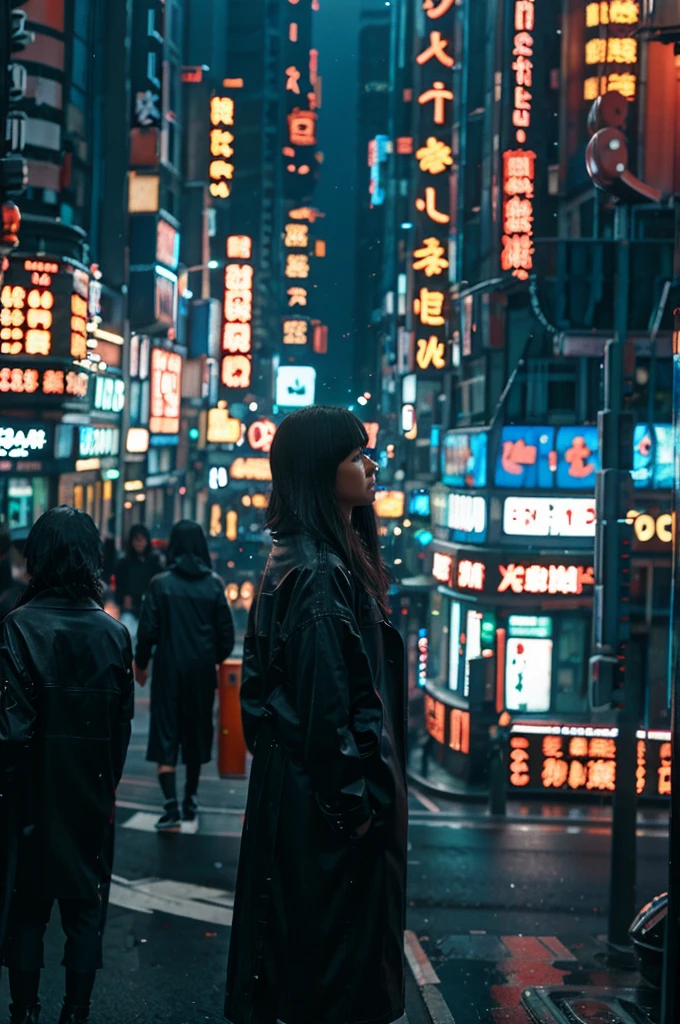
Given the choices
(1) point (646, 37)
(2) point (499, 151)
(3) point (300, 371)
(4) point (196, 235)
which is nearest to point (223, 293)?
(4) point (196, 235)

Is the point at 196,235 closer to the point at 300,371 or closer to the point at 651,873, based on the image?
the point at 300,371

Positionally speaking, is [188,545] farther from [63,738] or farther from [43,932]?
[43,932]

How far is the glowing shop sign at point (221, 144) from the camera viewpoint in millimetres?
38500

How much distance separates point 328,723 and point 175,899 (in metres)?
4.61

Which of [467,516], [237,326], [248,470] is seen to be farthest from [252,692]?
[248,470]

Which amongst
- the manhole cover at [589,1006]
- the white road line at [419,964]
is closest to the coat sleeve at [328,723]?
the manhole cover at [589,1006]

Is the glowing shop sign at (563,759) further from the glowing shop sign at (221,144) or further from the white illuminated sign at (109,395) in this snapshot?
the glowing shop sign at (221,144)

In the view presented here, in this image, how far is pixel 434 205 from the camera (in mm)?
25688

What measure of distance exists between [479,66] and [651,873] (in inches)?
617

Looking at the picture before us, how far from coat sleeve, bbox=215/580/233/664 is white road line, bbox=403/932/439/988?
2.39 meters

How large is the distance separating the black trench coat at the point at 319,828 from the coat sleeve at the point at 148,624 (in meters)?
5.00

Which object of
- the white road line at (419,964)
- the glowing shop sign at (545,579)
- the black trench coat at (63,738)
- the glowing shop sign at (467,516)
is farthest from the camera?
the glowing shop sign at (467,516)

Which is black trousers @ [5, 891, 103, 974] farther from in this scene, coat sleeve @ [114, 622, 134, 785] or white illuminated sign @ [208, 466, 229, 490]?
white illuminated sign @ [208, 466, 229, 490]

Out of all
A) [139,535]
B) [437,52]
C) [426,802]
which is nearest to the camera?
[139,535]
